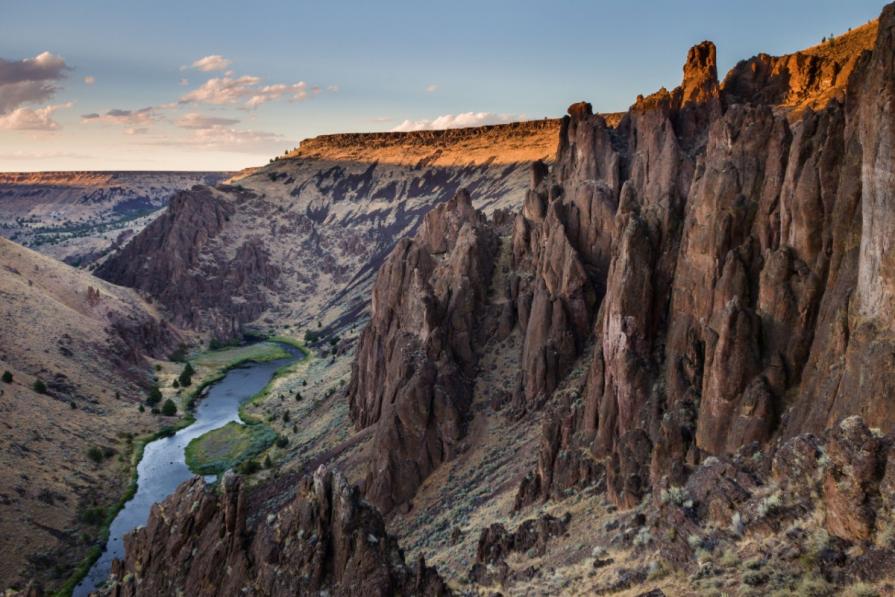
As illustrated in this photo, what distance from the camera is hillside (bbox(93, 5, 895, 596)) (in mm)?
21016

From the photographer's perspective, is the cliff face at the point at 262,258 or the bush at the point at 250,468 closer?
the bush at the point at 250,468

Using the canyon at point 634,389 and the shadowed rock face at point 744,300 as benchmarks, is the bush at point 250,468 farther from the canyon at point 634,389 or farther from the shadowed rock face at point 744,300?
the shadowed rock face at point 744,300

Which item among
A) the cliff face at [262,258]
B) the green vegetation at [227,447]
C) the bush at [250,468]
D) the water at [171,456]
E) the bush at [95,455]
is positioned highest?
the cliff face at [262,258]

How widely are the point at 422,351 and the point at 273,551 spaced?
26.8 m

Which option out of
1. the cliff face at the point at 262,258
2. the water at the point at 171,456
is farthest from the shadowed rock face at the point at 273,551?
the cliff face at the point at 262,258

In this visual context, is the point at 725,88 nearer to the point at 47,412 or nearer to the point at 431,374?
the point at 431,374

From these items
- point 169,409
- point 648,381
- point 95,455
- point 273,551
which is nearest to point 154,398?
point 169,409

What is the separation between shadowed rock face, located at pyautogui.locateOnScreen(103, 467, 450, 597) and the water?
2016cm

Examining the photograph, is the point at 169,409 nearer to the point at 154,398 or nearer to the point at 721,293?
the point at 154,398

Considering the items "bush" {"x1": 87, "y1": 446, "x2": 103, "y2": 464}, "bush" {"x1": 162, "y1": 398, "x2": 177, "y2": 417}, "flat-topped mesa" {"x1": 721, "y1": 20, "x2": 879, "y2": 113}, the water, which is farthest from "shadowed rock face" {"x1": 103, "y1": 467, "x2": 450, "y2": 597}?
"bush" {"x1": 162, "y1": 398, "x2": 177, "y2": 417}

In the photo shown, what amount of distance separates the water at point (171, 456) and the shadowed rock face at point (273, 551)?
20158 millimetres

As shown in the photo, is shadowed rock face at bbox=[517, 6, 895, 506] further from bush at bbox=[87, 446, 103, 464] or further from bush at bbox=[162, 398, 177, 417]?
bush at bbox=[162, 398, 177, 417]

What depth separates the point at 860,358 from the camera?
21469mm

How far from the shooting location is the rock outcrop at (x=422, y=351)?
4862 centimetres
